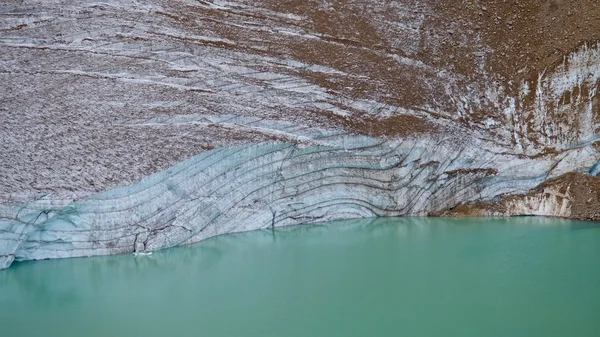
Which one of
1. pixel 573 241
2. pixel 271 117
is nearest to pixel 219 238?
pixel 271 117

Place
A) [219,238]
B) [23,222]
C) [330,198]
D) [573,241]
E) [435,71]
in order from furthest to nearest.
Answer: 1. [435,71]
2. [330,198]
3. [219,238]
4. [573,241]
5. [23,222]

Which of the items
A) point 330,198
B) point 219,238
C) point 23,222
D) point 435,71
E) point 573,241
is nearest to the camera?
point 23,222

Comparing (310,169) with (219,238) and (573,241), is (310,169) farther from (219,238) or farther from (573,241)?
(573,241)

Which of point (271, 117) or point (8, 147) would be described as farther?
point (271, 117)

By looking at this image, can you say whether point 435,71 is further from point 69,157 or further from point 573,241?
point 69,157

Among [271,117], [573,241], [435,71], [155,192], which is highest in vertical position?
[435,71]

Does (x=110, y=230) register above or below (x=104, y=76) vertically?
below

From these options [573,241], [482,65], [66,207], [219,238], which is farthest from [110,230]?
[482,65]
